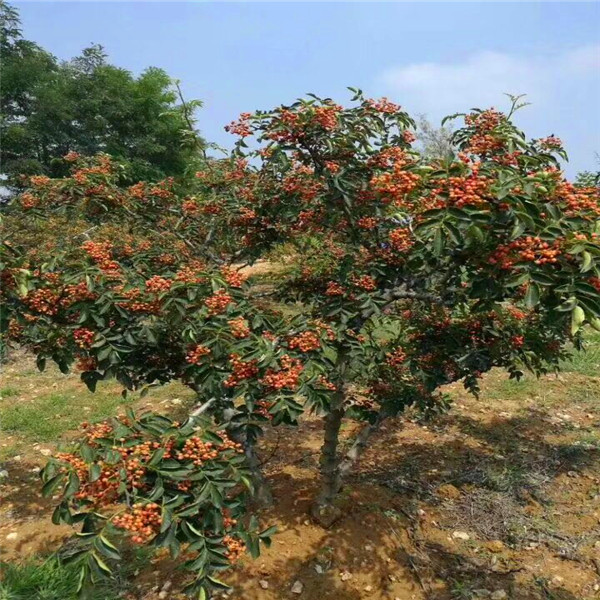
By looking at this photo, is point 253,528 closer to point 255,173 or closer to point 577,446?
point 255,173

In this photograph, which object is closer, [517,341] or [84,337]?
A: [84,337]

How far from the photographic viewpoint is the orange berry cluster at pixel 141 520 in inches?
72.9

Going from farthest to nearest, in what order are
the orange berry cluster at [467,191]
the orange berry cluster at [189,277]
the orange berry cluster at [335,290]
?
the orange berry cluster at [335,290] → the orange berry cluster at [189,277] → the orange berry cluster at [467,191]

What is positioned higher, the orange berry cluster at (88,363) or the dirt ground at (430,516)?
the orange berry cluster at (88,363)

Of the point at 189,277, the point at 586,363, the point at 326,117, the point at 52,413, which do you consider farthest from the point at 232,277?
the point at 586,363

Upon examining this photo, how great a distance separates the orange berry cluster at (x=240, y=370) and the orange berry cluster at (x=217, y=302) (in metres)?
0.31

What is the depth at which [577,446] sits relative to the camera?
527 centimetres

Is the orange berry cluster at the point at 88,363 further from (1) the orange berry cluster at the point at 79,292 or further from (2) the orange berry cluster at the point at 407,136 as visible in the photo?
(2) the orange berry cluster at the point at 407,136

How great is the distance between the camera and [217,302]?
8.77 ft

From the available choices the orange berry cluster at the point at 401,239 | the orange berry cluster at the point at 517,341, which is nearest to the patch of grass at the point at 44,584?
the orange berry cluster at the point at 401,239

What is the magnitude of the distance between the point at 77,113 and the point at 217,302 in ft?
76.3

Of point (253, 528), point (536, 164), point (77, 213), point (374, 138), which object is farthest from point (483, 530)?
point (77, 213)

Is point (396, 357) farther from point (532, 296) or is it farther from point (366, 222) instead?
point (532, 296)

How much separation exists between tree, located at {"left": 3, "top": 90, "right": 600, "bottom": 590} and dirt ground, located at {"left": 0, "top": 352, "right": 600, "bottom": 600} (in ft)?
1.38
